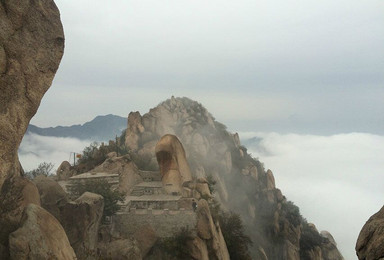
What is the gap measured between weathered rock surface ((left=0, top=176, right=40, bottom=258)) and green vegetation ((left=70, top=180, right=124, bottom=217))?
9041 millimetres

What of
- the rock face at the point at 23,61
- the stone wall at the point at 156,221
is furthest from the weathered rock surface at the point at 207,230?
the rock face at the point at 23,61

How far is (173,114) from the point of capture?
198 feet

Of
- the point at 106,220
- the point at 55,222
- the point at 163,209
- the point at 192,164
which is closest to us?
the point at 55,222

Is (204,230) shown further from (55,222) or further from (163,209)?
(55,222)

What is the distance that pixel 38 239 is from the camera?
1441 cm

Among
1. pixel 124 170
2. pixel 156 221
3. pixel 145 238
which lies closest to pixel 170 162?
pixel 124 170

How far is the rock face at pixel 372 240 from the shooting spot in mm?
10180

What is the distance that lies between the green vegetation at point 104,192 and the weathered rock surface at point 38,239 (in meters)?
10.6

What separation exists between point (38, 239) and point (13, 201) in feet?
10.7

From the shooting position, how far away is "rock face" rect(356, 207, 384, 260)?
10.2 meters

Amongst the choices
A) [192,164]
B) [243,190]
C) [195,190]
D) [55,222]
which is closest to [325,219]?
[243,190]

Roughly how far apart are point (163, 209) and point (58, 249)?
1359 centimetres

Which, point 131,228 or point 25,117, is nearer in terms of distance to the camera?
point 25,117

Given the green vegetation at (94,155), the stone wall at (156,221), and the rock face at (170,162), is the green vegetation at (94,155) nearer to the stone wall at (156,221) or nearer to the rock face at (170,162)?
the rock face at (170,162)
